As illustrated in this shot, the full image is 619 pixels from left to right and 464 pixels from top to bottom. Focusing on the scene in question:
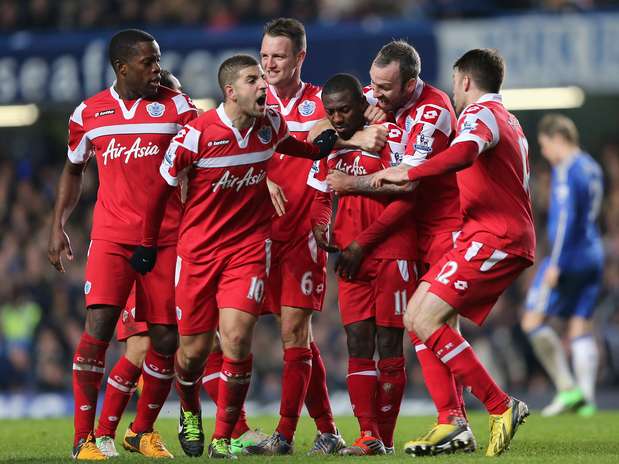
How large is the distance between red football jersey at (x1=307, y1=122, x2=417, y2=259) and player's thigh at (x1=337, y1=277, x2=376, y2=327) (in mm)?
199

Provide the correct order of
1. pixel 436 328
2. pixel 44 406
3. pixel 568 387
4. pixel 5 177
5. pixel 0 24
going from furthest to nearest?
1. pixel 5 177
2. pixel 0 24
3. pixel 44 406
4. pixel 568 387
5. pixel 436 328

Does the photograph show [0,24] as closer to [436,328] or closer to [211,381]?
[211,381]

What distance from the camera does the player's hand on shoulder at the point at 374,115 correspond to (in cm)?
754

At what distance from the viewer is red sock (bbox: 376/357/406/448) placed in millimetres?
7484

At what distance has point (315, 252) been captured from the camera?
25.6 feet

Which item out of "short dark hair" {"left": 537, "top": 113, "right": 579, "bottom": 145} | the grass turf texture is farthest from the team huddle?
"short dark hair" {"left": 537, "top": 113, "right": 579, "bottom": 145}

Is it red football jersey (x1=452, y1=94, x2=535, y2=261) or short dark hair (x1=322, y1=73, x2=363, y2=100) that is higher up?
short dark hair (x1=322, y1=73, x2=363, y2=100)

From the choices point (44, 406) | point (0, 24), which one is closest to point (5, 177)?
point (0, 24)

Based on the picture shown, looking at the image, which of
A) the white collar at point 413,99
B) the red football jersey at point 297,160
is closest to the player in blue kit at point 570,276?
the red football jersey at point 297,160

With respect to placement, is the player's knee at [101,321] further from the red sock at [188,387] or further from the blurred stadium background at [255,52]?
the blurred stadium background at [255,52]

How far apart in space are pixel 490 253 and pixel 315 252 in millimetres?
1272

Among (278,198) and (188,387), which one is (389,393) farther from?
(278,198)

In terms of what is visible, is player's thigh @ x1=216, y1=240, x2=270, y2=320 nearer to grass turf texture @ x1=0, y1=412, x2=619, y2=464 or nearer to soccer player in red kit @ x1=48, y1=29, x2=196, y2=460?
soccer player in red kit @ x1=48, y1=29, x2=196, y2=460

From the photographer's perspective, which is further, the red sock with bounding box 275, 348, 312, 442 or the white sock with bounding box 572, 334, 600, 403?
the white sock with bounding box 572, 334, 600, 403
